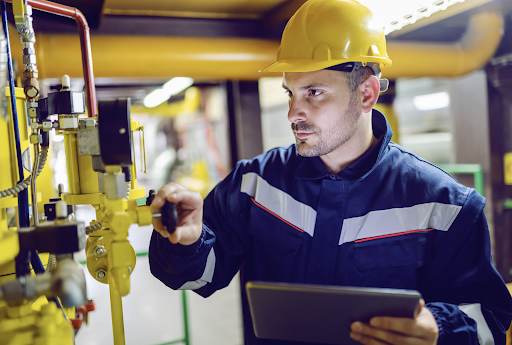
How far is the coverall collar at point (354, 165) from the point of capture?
4.11 ft

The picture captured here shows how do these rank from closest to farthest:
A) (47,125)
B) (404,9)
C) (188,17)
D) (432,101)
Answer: (47,125), (404,9), (188,17), (432,101)

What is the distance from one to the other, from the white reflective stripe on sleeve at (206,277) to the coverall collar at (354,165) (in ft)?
A: 1.30

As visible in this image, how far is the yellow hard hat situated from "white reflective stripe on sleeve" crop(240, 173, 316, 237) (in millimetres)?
394

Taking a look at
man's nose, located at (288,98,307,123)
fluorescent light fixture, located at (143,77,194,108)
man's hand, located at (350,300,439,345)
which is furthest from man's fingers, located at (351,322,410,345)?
fluorescent light fixture, located at (143,77,194,108)

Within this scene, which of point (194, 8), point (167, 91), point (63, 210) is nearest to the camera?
point (63, 210)

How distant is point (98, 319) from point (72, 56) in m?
2.45

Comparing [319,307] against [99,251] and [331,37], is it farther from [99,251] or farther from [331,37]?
[331,37]

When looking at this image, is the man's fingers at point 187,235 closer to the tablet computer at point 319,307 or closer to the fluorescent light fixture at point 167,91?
the tablet computer at point 319,307

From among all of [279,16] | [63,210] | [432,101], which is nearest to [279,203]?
[63,210]

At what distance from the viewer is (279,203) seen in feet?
4.24

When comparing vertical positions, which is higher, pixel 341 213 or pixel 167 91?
pixel 167 91

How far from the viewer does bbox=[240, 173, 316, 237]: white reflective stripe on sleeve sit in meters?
1.24

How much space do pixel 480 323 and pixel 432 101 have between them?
4900mm

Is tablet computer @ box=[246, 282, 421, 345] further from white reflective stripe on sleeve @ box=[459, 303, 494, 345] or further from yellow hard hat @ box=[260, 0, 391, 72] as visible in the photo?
yellow hard hat @ box=[260, 0, 391, 72]
